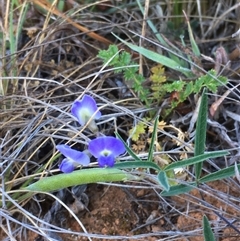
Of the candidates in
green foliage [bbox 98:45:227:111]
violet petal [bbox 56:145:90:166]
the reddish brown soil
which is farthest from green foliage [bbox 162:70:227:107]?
violet petal [bbox 56:145:90:166]

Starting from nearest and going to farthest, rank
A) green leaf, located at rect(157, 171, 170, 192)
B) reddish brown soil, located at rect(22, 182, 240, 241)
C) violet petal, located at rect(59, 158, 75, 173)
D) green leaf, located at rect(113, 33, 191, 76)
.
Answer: green leaf, located at rect(157, 171, 170, 192)
violet petal, located at rect(59, 158, 75, 173)
reddish brown soil, located at rect(22, 182, 240, 241)
green leaf, located at rect(113, 33, 191, 76)

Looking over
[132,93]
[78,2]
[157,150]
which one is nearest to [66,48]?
[78,2]

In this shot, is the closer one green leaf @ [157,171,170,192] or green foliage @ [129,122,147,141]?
green leaf @ [157,171,170,192]

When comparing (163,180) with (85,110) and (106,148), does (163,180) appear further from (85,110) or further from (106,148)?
(85,110)

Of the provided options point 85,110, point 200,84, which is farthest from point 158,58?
point 85,110

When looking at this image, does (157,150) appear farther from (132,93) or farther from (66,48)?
(66,48)

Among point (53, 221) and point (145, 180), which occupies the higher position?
point (145, 180)

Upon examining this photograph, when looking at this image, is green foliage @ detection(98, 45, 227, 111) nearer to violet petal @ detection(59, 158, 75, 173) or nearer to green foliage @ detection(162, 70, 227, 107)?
green foliage @ detection(162, 70, 227, 107)
